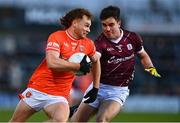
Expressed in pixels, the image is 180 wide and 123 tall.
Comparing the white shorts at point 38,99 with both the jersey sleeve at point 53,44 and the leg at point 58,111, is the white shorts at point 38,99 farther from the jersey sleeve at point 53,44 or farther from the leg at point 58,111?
the jersey sleeve at point 53,44

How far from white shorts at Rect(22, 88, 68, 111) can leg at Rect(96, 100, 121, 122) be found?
1018 mm

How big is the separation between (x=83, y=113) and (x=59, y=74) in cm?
150

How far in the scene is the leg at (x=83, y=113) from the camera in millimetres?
11133

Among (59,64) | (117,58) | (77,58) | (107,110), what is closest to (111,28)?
(117,58)

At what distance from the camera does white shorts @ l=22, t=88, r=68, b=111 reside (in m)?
9.87

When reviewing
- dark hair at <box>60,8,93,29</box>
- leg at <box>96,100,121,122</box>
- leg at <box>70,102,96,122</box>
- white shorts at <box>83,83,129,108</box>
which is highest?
dark hair at <box>60,8,93,29</box>

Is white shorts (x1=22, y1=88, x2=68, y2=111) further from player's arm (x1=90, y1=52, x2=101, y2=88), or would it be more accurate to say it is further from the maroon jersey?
the maroon jersey

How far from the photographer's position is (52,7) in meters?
29.4

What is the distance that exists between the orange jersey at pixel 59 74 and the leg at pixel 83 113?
1188mm

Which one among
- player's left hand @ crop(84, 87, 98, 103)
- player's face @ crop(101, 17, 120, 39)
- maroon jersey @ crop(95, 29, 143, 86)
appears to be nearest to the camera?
player's left hand @ crop(84, 87, 98, 103)

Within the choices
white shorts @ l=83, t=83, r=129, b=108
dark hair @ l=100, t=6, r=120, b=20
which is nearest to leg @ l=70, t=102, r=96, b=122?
white shorts @ l=83, t=83, r=129, b=108

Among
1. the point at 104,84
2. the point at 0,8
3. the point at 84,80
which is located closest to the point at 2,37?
the point at 0,8

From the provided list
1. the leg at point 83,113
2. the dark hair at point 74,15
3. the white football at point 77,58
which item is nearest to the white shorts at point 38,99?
the white football at point 77,58

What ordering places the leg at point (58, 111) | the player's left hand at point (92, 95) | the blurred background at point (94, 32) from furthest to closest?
the blurred background at point (94, 32) → the player's left hand at point (92, 95) → the leg at point (58, 111)
